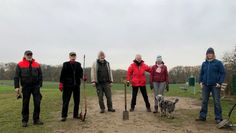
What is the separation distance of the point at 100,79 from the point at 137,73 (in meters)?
1.40

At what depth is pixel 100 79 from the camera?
38.7ft

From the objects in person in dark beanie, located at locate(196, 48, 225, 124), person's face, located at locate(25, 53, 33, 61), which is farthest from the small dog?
person's face, located at locate(25, 53, 33, 61)

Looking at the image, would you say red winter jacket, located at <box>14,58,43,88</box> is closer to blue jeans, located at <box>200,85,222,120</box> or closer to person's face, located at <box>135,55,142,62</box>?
person's face, located at <box>135,55,142,62</box>

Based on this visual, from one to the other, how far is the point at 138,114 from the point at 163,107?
1.01m

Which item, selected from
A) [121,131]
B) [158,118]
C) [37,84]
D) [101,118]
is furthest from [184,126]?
[37,84]

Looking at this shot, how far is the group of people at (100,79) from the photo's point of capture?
9711 millimetres

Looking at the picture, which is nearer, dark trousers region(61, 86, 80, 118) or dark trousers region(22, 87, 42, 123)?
dark trousers region(22, 87, 42, 123)

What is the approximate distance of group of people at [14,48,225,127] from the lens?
31.9 ft

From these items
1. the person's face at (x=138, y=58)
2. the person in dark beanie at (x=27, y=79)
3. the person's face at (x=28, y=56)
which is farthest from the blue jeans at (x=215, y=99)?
the person's face at (x=28, y=56)

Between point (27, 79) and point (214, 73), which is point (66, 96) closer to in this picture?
point (27, 79)

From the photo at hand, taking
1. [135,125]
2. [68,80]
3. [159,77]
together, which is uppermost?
[159,77]

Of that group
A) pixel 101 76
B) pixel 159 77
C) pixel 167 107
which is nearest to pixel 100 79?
pixel 101 76

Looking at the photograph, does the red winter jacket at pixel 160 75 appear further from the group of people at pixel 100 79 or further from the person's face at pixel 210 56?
the person's face at pixel 210 56

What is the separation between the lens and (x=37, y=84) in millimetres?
9898
